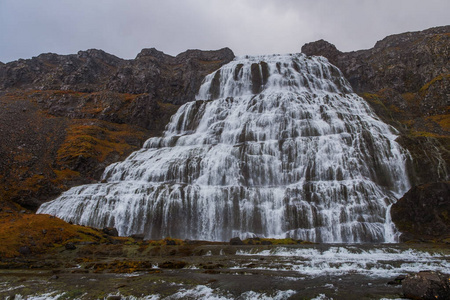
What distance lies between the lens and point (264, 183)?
35000 millimetres

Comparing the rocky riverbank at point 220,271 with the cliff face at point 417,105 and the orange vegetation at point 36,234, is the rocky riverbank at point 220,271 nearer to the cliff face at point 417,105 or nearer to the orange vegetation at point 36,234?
the orange vegetation at point 36,234

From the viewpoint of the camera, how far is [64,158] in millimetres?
44531

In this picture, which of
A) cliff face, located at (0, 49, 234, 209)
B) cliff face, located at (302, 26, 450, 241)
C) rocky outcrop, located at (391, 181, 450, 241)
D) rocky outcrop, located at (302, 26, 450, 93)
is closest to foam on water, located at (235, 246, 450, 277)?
rocky outcrop, located at (391, 181, 450, 241)

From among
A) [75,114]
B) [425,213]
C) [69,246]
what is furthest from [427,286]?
[75,114]

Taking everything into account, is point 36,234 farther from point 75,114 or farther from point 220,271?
point 75,114

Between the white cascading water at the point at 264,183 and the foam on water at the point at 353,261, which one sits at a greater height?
the white cascading water at the point at 264,183

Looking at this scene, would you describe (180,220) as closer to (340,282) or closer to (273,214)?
(273,214)

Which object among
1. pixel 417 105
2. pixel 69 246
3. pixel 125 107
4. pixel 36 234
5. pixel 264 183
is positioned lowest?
pixel 69 246

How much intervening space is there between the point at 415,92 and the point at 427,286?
6316 cm

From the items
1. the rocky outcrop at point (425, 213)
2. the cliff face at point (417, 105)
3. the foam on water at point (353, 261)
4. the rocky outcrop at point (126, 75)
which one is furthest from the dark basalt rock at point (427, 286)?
the rocky outcrop at point (126, 75)

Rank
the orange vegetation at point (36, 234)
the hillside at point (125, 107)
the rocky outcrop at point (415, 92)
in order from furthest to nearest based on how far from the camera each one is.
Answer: the hillside at point (125, 107) → the rocky outcrop at point (415, 92) → the orange vegetation at point (36, 234)

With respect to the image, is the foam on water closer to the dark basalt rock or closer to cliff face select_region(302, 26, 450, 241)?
the dark basalt rock

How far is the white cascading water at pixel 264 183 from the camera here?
97.8ft

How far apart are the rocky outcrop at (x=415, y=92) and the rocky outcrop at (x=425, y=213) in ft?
18.4
